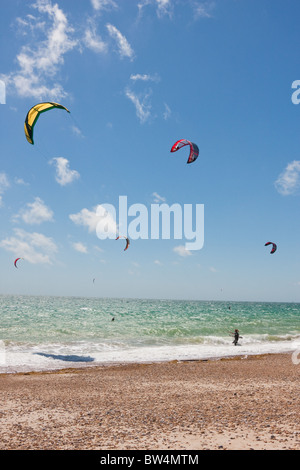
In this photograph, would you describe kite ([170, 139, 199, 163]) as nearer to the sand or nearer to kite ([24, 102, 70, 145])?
kite ([24, 102, 70, 145])

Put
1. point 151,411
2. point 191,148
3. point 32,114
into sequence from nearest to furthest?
point 151,411 → point 32,114 → point 191,148

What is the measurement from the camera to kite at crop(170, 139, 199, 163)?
17.5 m

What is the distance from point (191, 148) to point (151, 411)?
1365 cm

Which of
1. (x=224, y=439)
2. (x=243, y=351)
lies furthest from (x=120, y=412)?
(x=243, y=351)

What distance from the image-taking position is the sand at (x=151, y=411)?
19.8 feet

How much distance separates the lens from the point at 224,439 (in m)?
6.01

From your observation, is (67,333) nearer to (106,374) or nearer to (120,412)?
(106,374)

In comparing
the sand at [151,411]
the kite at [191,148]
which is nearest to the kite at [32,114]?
the kite at [191,148]

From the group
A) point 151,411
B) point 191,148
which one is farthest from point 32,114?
point 151,411

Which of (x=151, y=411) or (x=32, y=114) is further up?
(x=32, y=114)

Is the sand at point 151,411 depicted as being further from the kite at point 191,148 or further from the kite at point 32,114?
the kite at point 191,148

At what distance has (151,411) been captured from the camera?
793 cm

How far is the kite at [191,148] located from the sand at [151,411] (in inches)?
425

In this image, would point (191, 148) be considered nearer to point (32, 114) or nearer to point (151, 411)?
point (32, 114)
